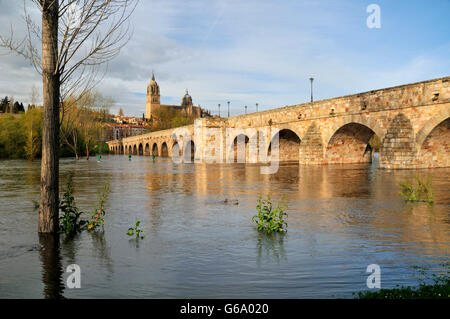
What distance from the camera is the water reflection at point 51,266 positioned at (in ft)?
14.1

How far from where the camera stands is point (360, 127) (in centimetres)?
2948

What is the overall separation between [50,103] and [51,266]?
108 inches

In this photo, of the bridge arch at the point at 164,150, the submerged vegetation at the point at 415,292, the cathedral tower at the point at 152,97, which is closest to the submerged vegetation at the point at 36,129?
the bridge arch at the point at 164,150

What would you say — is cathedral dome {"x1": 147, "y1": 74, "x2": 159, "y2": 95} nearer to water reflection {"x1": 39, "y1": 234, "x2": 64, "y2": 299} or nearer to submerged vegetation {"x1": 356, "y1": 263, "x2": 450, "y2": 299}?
water reflection {"x1": 39, "y1": 234, "x2": 64, "y2": 299}

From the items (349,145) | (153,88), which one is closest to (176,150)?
(349,145)

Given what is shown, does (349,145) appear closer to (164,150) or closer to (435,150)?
(435,150)

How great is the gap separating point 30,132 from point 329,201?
46.1 metres

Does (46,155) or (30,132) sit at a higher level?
(30,132)

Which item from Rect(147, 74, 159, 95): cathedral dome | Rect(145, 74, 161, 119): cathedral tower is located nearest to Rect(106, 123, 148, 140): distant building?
Rect(145, 74, 161, 119): cathedral tower

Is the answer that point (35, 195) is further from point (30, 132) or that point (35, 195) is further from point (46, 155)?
point (30, 132)

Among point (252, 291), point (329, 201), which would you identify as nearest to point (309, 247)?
point (252, 291)

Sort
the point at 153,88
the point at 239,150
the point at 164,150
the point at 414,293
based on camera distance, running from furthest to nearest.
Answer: the point at 153,88 < the point at 164,150 < the point at 239,150 < the point at 414,293

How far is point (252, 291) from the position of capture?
420 centimetres

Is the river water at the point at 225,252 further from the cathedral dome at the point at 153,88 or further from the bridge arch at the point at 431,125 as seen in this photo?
the cathedral dome at the point at 153,88
